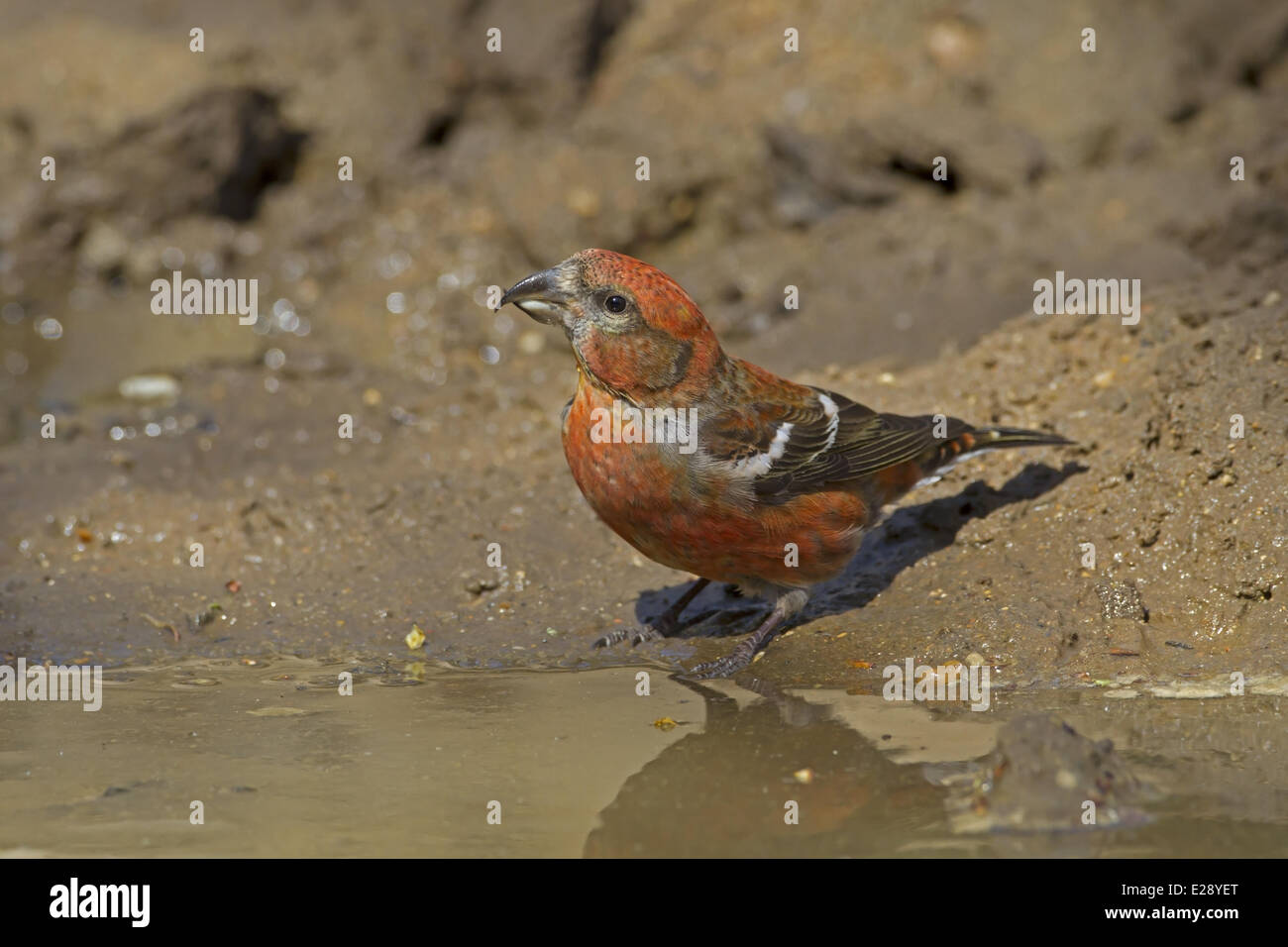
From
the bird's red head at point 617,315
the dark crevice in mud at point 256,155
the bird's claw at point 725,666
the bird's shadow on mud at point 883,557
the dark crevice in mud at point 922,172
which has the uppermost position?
the dark crevice in mud at point 256,155

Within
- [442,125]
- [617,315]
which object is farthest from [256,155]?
[617,315]

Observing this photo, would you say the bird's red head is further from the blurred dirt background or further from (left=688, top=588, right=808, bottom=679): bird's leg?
the blurred dirt background

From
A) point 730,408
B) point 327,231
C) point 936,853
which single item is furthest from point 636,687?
point 327,231

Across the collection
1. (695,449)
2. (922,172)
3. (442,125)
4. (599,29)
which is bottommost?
(695,449)

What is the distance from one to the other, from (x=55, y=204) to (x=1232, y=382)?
694cm

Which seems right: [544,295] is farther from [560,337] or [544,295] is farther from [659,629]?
[560,337]

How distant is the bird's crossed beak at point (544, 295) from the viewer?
4.62 m

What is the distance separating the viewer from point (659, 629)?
207 inches

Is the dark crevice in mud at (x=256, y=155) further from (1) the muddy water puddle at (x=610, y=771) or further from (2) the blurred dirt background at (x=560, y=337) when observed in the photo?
(1) the muddy water puddle at (x=610, y=771)

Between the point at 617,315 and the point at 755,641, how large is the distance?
129cm

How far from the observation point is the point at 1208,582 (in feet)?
Result: 16.1

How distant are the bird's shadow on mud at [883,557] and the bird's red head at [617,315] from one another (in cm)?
112

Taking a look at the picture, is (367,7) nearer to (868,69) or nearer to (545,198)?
(545,198)

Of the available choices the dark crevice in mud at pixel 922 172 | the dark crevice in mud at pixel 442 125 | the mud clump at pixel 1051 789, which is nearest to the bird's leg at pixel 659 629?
the mud clump at pixel 1051 789
